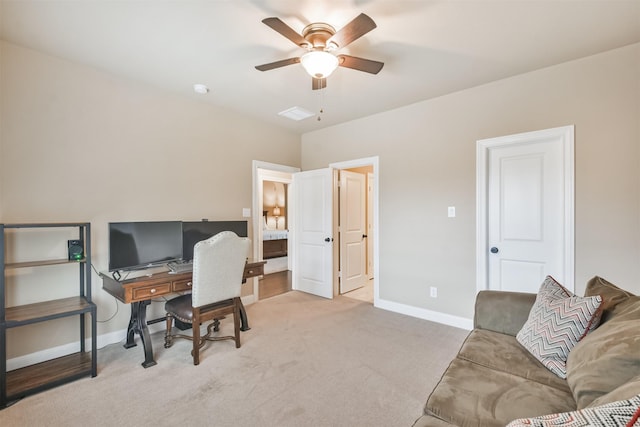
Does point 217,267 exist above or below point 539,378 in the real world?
above

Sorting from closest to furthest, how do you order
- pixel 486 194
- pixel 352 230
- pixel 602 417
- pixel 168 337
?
1. pixel 602 417
2. pixel 168 337
3. pixel 486 194
4. pixel 352 230

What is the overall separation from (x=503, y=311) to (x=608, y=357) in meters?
0.90

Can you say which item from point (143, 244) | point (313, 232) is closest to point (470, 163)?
point (313, 232)

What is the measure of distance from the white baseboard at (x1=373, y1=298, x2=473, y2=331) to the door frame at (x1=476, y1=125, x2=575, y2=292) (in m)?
0.44

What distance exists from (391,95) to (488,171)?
1.36m

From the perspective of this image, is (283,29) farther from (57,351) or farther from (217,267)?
(57,351)

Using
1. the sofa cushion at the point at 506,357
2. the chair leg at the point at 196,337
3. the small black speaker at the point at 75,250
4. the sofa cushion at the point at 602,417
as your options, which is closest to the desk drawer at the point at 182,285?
the chair leg at the point at 196,337

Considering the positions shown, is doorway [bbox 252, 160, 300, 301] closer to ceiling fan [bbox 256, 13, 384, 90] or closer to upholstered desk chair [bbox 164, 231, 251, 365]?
upholstered desk chair [bbox 164, 231, 251, 365]

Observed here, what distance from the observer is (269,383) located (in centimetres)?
216

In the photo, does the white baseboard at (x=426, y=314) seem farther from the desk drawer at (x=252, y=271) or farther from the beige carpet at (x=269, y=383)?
the desk drawer at (x=252, y=271)

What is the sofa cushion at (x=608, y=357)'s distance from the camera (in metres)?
1.02

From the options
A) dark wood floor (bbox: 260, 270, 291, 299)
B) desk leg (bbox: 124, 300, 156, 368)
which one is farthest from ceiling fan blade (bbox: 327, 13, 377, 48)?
dark wood floor (bbox: 260, 270, 291, 299)

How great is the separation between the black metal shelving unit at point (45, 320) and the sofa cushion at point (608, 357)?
2981 millimetres

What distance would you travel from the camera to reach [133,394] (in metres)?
2.04
